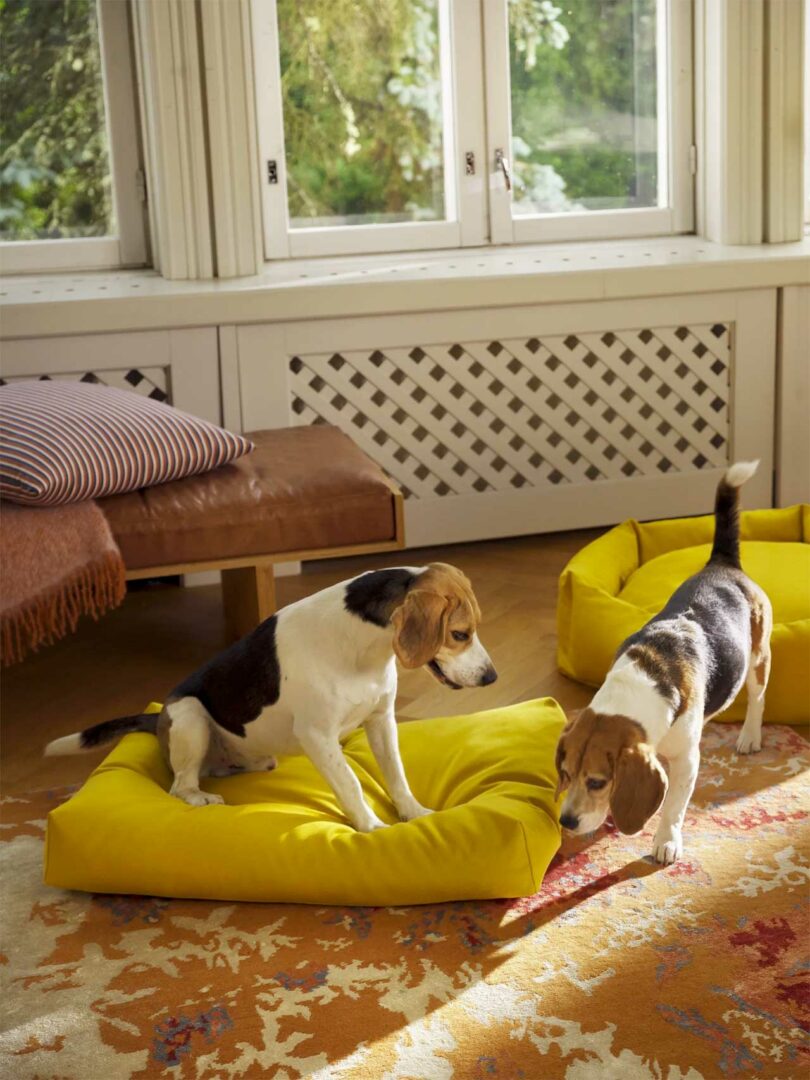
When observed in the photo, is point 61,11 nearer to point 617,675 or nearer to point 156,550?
point 156,550

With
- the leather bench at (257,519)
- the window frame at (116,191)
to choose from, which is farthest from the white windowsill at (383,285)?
the leather bench at (257,519)

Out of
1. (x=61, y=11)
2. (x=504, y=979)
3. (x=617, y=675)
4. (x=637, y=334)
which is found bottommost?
(x=504, y=979)

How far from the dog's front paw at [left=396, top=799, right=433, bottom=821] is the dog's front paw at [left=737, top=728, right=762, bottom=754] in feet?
2.09

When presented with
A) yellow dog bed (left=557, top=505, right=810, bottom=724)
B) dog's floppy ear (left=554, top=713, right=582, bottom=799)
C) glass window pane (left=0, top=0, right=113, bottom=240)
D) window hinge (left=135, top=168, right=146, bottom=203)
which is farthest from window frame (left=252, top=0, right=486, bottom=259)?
dog's floppy ear (left=554, top=713, right=582, bottom=799)

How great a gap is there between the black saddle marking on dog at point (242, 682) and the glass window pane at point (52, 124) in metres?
1.98

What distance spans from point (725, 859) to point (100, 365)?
1.95 metres

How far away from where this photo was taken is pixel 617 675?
75.4 inches

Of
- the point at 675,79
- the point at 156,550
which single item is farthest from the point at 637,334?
the point at 156,550

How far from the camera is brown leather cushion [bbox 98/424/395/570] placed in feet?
8.30

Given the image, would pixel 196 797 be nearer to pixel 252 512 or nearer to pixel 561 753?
pixel 561 753

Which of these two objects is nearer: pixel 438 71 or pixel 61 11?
pixel 61 11

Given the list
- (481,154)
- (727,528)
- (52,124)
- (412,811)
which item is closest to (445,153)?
(481,154)

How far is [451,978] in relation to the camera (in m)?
1.71

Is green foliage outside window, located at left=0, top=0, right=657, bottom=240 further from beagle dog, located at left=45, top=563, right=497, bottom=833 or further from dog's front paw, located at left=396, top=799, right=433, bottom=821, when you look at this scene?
dog's front paw, located at left=396, top=799, right=433, bottom=821
